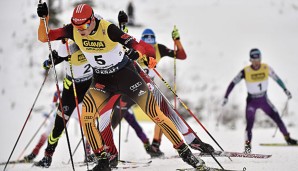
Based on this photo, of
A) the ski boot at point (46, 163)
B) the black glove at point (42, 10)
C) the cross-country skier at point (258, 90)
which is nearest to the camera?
the black glove at point (42, 10)

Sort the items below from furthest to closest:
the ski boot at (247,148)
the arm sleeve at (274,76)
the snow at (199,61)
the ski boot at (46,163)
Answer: the snow at (199,61), the arm sleeve at (274,76), the ski boot at (247,148), the ski boot at (46,163)

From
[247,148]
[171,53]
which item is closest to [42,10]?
[171,53]

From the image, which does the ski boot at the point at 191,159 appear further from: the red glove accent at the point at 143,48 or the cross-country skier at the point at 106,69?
the red glove accent at the point at 143,48

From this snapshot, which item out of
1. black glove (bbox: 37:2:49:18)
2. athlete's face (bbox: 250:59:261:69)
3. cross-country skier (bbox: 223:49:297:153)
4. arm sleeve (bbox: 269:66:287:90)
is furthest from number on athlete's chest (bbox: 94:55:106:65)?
arm sleeve (bbox: 269:66:287:90)

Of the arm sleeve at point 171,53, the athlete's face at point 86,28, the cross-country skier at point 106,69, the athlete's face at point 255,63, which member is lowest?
the cross-country skier at point 106,69

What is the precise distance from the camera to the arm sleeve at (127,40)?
458 centimetres

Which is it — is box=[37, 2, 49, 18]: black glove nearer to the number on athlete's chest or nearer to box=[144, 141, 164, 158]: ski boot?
the number on athlete's chest

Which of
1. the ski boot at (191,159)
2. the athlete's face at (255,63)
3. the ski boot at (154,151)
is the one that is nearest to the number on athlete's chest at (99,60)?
the ski boot at (191,159)

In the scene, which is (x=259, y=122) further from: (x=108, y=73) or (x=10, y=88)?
(x=108, y=73)

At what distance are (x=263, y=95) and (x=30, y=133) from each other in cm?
806

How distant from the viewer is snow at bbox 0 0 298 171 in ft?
33.6

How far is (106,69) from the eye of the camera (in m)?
4.92

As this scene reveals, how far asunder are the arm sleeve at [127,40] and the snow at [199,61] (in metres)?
1.58

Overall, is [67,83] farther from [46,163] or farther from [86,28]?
[86,28]
